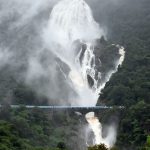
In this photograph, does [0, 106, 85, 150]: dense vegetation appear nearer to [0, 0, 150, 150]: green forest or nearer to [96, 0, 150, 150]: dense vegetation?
[0, 0, 150, 150]: green forest

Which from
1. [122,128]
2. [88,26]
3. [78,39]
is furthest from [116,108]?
[88,26]

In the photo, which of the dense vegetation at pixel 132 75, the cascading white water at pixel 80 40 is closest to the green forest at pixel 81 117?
the dense vegetation at pixel 132 75

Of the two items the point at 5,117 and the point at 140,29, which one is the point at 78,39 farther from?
the point at 5,117

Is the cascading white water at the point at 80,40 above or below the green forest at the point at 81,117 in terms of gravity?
above

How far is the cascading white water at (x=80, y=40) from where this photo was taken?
10044cm

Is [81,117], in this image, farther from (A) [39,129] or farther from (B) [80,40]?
(B) [80,40]

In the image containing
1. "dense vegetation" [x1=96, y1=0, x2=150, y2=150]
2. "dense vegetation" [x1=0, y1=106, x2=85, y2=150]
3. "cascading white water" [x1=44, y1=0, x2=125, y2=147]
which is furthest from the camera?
"cascading white water" [x1=44, y1=0, x2=125, y2=147]

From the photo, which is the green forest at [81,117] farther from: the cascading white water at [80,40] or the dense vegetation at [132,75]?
the cascading white water at [80,40]

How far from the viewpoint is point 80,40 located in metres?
120

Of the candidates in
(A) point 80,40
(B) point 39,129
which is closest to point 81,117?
(B) point 39,129

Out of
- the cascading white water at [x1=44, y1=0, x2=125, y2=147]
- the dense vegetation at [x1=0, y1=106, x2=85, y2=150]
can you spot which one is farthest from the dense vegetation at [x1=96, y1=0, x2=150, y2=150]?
the dense vegetation at [x1=0, y1=106, x2=85, y2=150]

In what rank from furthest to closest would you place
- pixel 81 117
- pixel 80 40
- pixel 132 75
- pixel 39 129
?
pixel 80 40, pixel 132 75, pixel 81 117, pixel 39 129

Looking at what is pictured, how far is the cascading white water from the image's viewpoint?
100438 millimetres

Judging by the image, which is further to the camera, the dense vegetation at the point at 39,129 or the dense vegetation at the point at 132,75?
the dense vegetation at the point at 132,75
